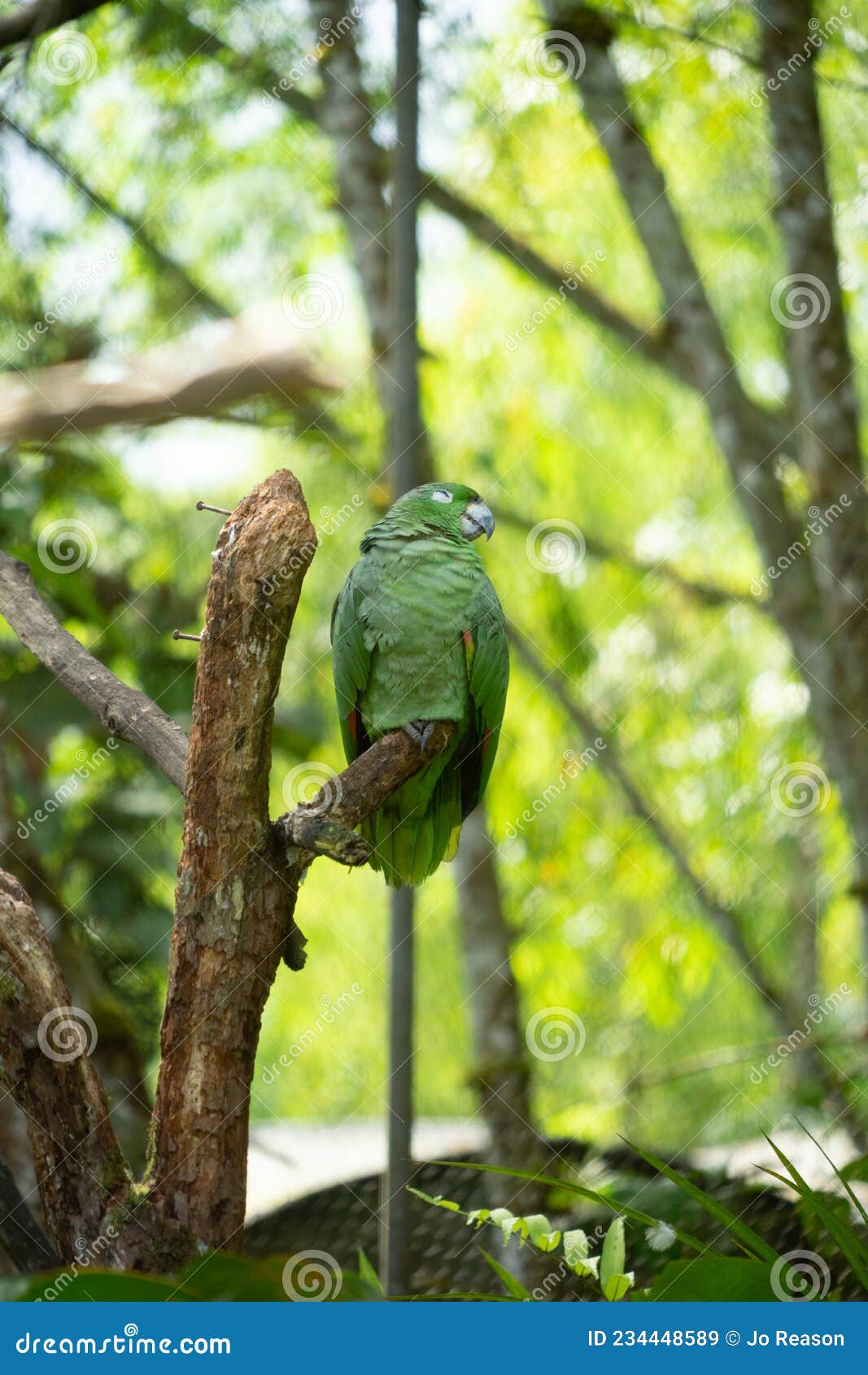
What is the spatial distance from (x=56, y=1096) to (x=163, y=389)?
1.15 meters

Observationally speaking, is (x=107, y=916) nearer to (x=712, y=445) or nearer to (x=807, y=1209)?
(x=807, y=1209)

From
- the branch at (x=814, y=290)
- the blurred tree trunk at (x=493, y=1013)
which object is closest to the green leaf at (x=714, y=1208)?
the blurred tree trunk at (x=493, y=1013)

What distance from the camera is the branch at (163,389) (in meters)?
1.81

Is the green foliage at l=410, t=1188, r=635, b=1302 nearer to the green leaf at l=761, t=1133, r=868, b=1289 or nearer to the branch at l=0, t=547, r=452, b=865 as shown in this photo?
the green leaf at l=761, t=1133, r=868, b=1289

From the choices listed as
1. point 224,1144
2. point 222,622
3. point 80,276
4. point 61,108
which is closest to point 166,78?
point 61,108

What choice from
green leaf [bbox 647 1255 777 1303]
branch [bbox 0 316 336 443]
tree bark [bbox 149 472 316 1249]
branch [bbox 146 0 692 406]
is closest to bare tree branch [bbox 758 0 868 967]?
branch [bbox 146 0 692 406]

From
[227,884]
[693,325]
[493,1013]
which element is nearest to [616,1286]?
[227,884]

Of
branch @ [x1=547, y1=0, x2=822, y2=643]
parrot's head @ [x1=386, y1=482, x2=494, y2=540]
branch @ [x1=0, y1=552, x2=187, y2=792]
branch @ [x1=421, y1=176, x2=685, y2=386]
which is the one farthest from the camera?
branch @ [x1=421, y1=176, x2=685, y2=386]

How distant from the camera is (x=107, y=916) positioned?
2631mm

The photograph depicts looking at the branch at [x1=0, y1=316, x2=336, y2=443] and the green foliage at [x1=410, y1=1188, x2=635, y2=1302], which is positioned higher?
the branch at [x1=0, y1=316, x2=336, y2=443]

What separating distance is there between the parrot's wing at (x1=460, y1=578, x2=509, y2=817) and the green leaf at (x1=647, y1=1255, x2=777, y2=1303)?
2.72 feet

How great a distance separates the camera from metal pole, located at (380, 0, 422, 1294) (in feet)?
6.56

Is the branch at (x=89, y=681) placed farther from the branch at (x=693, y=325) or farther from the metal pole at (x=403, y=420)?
the branch at (x=693, y=325)

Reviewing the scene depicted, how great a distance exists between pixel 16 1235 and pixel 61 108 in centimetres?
245
